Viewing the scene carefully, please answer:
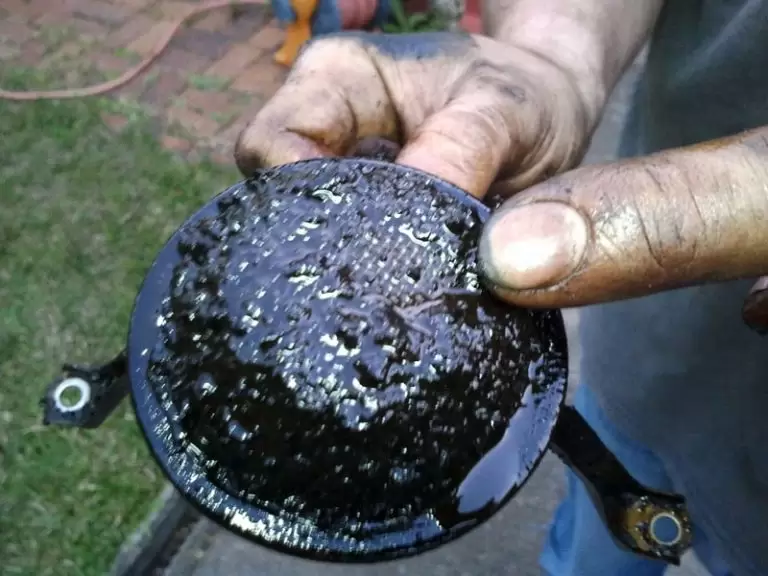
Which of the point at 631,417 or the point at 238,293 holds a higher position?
the point at 238,293

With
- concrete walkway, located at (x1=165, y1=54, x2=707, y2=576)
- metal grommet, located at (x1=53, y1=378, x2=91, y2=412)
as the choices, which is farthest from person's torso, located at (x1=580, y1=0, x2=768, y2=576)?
concrete walkway, located at (x1=165, y1=54, x2=707, y2=576)

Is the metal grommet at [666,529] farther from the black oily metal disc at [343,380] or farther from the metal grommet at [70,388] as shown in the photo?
the metal grommet at [70,388]

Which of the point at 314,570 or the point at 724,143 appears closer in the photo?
the point at 724,143

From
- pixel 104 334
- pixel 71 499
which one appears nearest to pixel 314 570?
pixel 71 499

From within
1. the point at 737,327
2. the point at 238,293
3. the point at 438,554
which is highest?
the point at 238,293

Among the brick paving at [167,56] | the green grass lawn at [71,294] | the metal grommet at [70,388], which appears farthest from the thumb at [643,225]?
the brick paving at [167,56]

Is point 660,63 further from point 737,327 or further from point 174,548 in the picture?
point 174,548

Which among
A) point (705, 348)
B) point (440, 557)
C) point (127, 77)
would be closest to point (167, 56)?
point (127, 77)

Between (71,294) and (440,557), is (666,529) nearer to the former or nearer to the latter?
(440,557)
